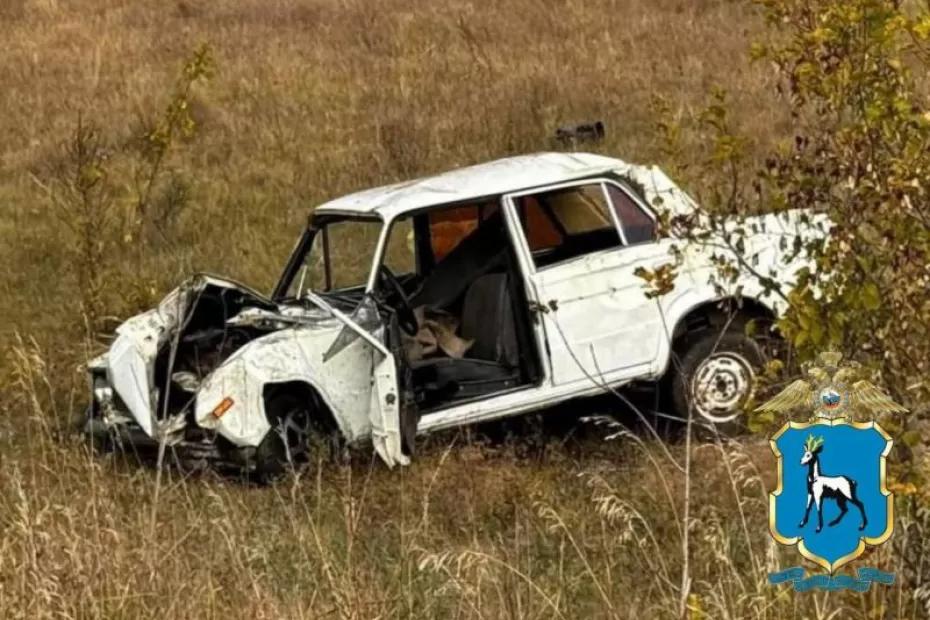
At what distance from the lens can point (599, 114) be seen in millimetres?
16047

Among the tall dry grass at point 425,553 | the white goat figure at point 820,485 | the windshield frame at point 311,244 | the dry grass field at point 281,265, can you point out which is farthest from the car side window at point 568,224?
the white goat figure at point 820,485

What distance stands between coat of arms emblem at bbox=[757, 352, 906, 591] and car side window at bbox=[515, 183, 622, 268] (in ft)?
16.4

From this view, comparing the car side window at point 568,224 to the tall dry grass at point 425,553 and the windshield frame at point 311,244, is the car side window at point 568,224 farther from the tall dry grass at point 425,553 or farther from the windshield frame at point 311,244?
the tall dry grass at point 425,553

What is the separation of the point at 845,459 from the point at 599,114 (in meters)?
13.2

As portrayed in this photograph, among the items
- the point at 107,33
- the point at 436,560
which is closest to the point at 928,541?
the point at 436,560

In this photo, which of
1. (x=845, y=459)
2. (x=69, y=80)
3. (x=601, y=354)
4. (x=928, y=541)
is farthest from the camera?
(x=69, y=80)

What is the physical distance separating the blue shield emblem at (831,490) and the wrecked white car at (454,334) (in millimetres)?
4034

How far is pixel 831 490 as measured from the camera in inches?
122

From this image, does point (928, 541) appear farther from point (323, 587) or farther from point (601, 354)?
point (601, 354)

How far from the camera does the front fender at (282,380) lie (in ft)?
24.3

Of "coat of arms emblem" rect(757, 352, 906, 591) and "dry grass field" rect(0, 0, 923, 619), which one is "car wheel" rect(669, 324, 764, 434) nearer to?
"dry grass field" rect(0, 0, 923, 619)

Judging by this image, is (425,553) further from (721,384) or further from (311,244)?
(311,244)

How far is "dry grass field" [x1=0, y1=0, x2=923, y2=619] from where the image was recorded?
14.5 feet

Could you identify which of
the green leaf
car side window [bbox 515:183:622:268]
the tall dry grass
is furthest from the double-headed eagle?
car side window [bbox 515:183:622:268]
